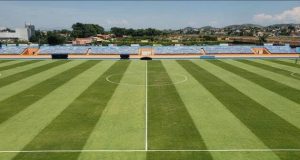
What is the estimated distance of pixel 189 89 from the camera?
28.8 metres

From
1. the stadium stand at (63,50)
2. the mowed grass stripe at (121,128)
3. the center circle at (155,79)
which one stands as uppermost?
the stadium stand at (63,50)

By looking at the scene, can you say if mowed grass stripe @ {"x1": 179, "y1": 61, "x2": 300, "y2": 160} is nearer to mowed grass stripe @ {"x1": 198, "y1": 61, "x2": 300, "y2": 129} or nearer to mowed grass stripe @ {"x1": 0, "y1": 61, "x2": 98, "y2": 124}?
mowed grass stripe @ {"x1": 198, "y1": 61, "x2": 300, "y2": 129}

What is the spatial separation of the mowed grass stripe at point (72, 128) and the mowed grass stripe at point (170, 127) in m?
3.57

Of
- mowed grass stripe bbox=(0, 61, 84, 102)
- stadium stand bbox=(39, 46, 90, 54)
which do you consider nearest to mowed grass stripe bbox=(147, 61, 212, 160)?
mowed grass stripe bbox=(0, 61, 84, 102)

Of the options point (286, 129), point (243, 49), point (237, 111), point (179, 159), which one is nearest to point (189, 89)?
point (237, 111)

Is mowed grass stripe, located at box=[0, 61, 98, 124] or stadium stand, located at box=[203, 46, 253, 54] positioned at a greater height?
stadium stand, located at box=[203, 46, 253, 54]

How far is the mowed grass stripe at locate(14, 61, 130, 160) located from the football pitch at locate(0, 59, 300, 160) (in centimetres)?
5

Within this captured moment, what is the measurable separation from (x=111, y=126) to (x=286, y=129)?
10119 mm

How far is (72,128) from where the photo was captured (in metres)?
18.1

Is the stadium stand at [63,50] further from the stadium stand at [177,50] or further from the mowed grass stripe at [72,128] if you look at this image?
the mowed grass stripe at [72,128]

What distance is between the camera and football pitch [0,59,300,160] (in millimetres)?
15000

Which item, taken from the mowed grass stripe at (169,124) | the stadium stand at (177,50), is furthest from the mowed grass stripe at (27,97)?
the stadium stand at (177,50)

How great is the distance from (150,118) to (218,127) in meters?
4.35

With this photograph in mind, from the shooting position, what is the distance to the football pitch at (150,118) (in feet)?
49.2
